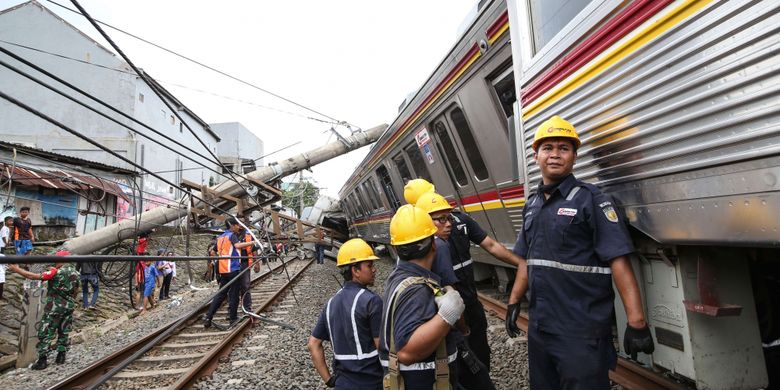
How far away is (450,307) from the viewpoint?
161 centimetres

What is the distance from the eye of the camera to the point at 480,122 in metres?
4.04

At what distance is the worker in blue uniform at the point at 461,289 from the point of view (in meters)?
2.21

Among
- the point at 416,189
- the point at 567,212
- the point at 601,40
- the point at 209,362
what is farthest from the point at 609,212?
the point at 209,362

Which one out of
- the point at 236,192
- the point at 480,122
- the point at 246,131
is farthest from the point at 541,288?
the point at 246,131

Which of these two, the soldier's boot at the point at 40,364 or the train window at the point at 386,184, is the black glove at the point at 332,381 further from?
the train window at the point at 386,184

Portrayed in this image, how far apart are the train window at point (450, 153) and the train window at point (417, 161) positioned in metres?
0.79

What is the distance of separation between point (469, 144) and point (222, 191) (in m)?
8.32

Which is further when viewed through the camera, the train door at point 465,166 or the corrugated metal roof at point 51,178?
the corrugated metal roof at point 51,178

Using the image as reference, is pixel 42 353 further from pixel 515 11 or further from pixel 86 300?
pixel 515 11

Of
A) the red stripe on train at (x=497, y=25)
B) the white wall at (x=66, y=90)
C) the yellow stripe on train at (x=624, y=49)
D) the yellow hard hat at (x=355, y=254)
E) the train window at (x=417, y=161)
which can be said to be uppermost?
the white wall at (x=66, y=90)

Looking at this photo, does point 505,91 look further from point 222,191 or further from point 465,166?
point 222,191

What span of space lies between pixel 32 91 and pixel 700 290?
24.4m

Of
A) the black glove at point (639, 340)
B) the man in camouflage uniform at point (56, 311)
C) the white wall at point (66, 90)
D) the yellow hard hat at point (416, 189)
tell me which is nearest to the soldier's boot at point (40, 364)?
the man in camouflage uniform at point (56, 311)

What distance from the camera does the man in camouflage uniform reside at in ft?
17.3
